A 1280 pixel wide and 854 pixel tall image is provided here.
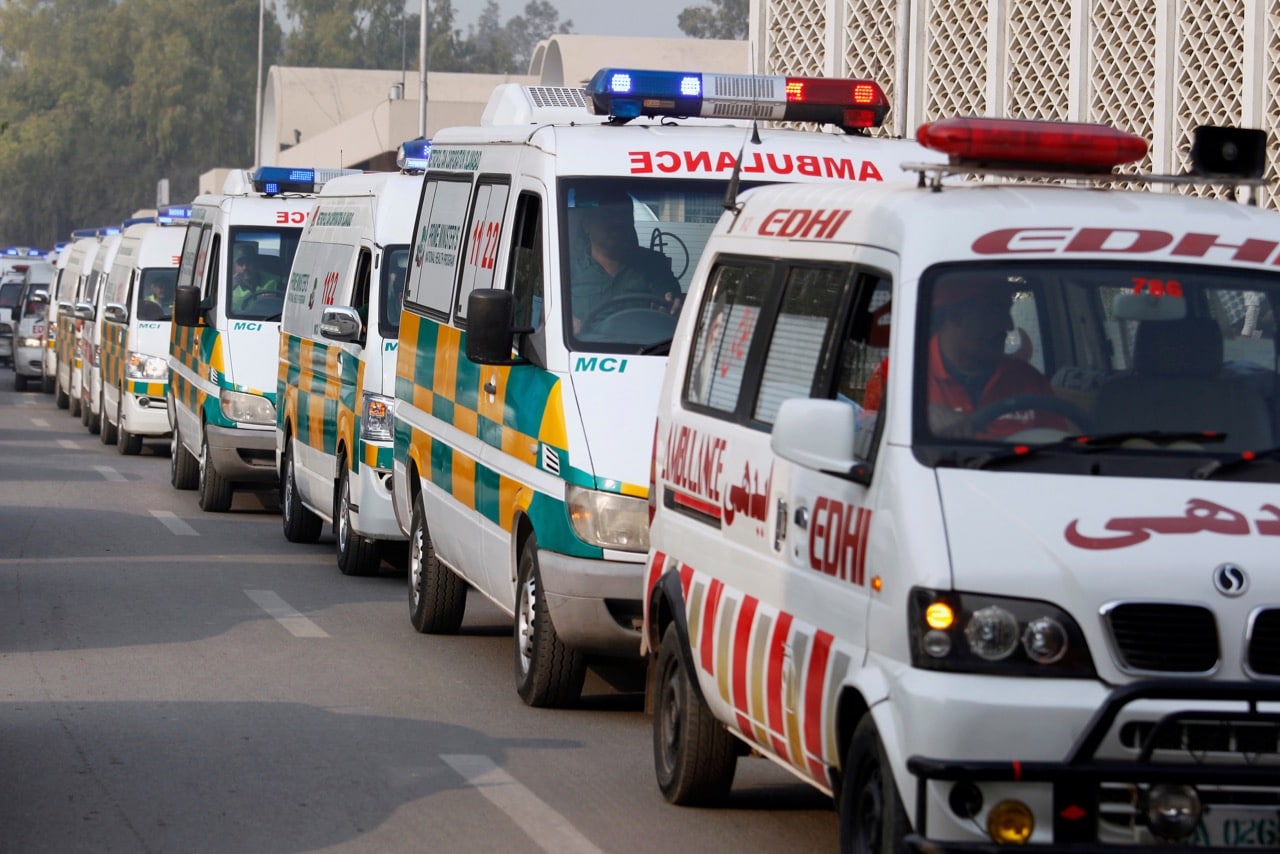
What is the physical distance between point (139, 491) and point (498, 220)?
35.6 ft

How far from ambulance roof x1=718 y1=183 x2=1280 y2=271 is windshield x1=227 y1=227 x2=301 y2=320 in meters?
12.7

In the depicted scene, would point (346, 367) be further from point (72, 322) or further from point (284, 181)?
point (72, 322)

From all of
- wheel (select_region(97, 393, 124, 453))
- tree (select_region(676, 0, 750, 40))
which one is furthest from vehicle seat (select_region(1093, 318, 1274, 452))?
tree (select_region(676, 0, 750, 40))

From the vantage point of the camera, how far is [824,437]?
18.6ft

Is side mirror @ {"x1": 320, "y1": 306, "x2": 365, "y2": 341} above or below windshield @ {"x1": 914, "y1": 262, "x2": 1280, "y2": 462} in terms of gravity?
below

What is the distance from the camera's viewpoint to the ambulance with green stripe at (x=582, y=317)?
8.85m

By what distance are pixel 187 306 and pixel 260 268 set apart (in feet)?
2.34

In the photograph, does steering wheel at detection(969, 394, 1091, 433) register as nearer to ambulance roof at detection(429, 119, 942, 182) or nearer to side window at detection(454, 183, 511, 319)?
ambulance roof at detection(429, 119, 942, 182)

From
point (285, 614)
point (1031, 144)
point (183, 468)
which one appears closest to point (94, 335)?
point (183, 468)

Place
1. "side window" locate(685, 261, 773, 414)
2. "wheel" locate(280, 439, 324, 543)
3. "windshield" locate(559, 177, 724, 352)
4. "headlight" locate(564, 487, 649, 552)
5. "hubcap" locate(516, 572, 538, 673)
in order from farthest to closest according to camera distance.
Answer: "wheel" locate(280, 439, 324, 543), "hubcap" locate(516, 572, 538, 673), "windshield" locate(559, 177, 724, 352), "headlight" locate(564, 487, 649, 552), "side window" locate(685, 261, 773, 414)

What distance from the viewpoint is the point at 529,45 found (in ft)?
611

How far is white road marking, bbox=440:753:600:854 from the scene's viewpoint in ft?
23.4

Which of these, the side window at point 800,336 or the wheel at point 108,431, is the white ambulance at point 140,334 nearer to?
the wheel at point 108,431

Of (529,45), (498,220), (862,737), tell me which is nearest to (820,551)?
(862,737)
